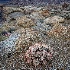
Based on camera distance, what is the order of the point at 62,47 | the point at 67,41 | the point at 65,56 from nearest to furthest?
1. the point at 65,56
2. the point at 62,47
3. the point at 67,41

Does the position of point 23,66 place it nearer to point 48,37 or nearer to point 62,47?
point 62,47

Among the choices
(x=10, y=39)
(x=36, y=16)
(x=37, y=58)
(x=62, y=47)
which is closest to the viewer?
(x=37, y=58)

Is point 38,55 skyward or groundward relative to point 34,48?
groundward

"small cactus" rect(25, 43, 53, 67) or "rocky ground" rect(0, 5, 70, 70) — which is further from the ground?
"small cactus" rect(25, 43, 53, 67)

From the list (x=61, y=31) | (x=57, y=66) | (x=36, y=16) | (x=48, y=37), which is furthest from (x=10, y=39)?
(x=36, y=16)

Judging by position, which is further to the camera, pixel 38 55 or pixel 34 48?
pixel 34 48

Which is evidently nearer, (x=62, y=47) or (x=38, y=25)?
(x=62, y=47)

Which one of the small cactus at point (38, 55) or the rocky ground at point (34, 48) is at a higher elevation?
the small cactus at point (38, 55)

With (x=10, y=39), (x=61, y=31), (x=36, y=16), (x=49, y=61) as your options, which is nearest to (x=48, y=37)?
(x=61, y=31)

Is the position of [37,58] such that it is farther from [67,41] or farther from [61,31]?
[61,31]

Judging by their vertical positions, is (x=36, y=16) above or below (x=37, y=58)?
below
